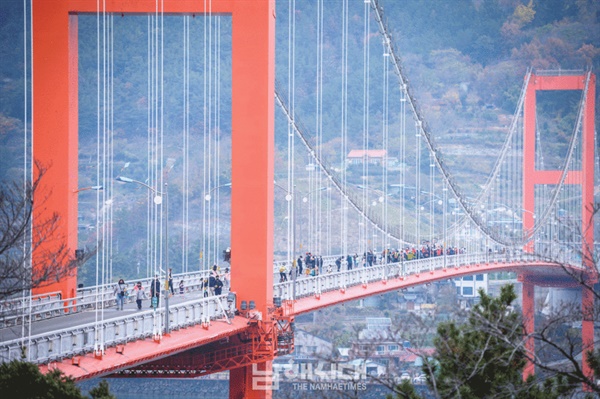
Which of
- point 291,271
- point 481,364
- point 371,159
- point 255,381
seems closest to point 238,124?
point 255,381

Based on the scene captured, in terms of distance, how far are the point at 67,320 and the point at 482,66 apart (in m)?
107

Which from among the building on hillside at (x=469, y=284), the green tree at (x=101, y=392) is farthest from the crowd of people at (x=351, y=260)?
the green tree at (x=101, y=392)

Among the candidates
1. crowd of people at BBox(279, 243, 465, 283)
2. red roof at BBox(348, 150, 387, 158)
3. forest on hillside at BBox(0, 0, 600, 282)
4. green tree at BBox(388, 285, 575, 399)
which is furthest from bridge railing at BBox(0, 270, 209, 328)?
red roof at BBox(348, 150, 387, 158)

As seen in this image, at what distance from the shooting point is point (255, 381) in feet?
96.7

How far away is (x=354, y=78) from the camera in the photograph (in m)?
105

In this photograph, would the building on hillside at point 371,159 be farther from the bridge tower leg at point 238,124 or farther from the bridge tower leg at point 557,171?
the bridge tower leg at point 238,124

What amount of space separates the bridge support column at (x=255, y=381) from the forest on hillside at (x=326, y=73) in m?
17.9

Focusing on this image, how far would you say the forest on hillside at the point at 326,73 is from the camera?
244 feet

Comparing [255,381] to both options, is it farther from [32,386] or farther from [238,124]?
[32,386]

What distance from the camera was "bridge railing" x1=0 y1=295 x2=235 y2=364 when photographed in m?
19.5

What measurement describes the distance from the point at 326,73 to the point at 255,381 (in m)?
77.0

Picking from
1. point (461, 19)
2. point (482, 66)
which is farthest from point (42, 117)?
point (461, 19)

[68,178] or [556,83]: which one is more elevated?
[556,83]

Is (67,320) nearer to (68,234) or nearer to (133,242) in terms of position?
(68,234)
